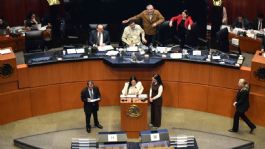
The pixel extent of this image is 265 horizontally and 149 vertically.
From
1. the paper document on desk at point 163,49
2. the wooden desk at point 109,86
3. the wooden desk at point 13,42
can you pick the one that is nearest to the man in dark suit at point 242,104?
the wooden desk at point 109,86

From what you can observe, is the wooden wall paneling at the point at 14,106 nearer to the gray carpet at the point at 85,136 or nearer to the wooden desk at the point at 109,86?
the wooden desk at the point at 109,86

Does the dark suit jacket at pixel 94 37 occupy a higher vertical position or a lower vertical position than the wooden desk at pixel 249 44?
higher

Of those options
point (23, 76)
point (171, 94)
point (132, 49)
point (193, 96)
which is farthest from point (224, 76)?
point (23, 76)

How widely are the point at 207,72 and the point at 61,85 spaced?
3678 mm

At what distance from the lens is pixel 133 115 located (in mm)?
10719

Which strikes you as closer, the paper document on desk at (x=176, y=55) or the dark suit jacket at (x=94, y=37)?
the paper document on desk at (x=176, y=55)

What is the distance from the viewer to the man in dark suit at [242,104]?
1061 centimetres

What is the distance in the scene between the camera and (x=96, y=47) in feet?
41.8

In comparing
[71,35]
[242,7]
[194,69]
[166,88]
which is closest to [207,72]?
[194,69]

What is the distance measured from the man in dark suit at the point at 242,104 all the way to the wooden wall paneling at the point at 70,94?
3939 millimetres

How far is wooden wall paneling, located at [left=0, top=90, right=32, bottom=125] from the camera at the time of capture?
38.2ft

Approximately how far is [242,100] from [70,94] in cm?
438

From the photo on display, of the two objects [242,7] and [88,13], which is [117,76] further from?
[242,7]

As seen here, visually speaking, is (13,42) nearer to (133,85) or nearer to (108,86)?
(108,86)
